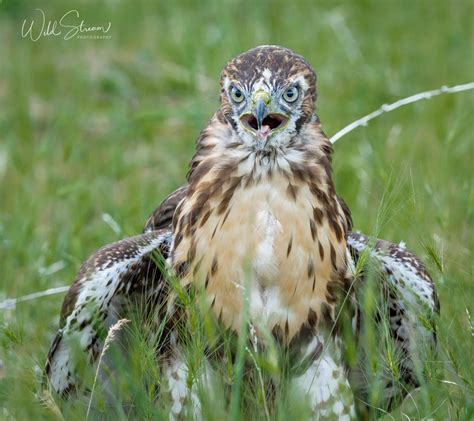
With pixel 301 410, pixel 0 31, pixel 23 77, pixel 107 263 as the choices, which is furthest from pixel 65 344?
pixel 0 31

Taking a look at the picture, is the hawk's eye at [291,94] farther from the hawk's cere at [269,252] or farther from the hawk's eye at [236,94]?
the hawk's eye at [236,94]

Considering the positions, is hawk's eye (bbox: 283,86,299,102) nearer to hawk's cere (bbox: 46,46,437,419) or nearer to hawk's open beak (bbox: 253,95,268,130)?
hawk's cere (bbox: 46,46,437,419)

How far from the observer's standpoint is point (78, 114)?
9.16m

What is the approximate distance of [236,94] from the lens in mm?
5137

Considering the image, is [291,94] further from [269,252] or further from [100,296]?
[100,296]

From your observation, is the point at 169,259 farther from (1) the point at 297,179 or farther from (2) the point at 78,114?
(2) the point at 78,114

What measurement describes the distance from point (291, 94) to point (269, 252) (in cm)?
61

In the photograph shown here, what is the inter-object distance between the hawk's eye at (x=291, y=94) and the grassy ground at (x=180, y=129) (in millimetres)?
506

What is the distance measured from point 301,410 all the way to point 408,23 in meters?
6.56

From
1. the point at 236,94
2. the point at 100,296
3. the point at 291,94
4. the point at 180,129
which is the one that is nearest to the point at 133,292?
the point at 100,296

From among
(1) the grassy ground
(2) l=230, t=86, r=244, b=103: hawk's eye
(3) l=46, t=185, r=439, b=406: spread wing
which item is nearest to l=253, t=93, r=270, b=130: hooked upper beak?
(2) l=230, t=86, r=244, b=103: hawk's eye

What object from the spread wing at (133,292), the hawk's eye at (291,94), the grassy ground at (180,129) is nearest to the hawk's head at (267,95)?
the hawk's eye at (291,94)

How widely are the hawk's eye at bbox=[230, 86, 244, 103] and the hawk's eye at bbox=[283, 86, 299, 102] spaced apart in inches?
6.4

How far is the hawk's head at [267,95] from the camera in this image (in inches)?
198
